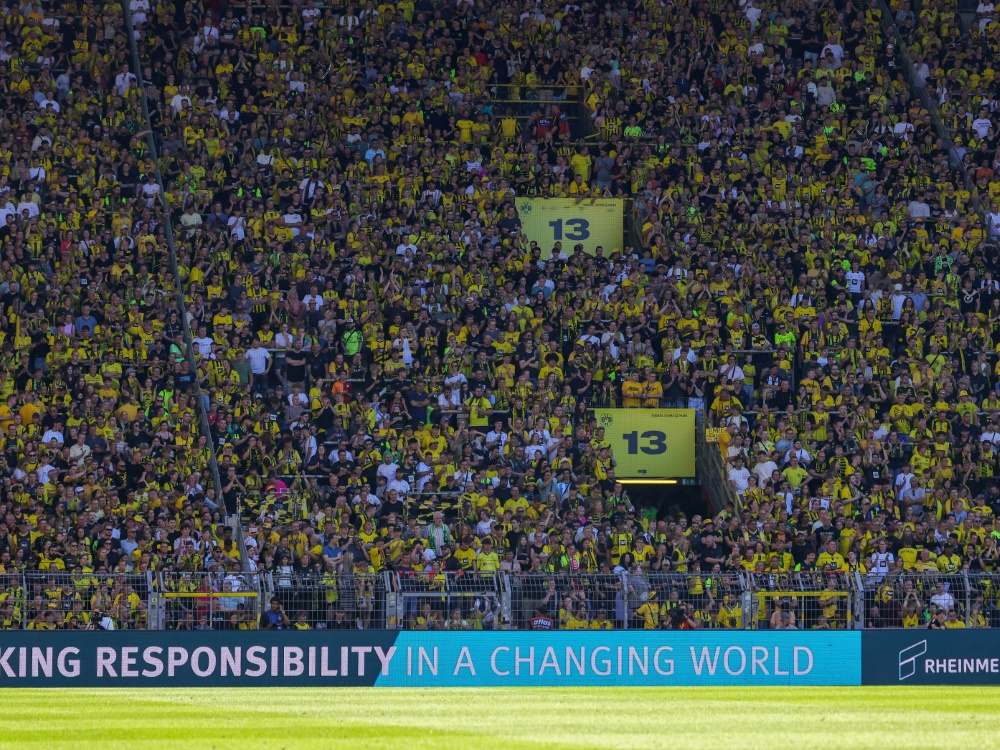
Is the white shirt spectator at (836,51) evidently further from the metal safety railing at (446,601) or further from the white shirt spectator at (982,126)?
the metal safety railing at (446,601)

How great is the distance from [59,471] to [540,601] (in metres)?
7.83

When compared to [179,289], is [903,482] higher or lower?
lower

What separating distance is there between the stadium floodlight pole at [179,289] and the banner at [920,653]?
29.7 feet

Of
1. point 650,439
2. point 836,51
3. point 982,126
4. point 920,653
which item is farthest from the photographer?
point 836,51

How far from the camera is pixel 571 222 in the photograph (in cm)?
3366

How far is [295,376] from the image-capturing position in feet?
94.7

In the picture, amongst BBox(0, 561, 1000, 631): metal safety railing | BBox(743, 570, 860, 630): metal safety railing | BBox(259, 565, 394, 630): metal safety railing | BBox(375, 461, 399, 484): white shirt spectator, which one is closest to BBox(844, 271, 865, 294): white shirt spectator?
BBox(0, 561, 1000, 631): metal safety railing

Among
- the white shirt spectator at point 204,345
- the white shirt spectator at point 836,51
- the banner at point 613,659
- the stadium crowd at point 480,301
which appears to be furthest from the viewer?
the white shirt spectator at point 836,51

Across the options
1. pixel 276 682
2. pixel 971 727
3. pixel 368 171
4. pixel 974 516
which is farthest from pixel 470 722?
pixel 368 171

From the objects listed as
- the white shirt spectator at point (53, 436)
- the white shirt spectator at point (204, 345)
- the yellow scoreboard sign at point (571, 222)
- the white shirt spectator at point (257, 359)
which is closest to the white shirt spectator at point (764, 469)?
the yellow scoreboard sign at point (571, 222)

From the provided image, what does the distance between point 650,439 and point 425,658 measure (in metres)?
8.18

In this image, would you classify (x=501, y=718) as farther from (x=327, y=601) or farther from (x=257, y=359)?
(x=257, y=359)

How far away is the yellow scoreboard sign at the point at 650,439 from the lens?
30.1m

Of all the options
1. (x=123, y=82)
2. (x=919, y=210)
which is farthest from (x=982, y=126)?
(x=123, y=82)
